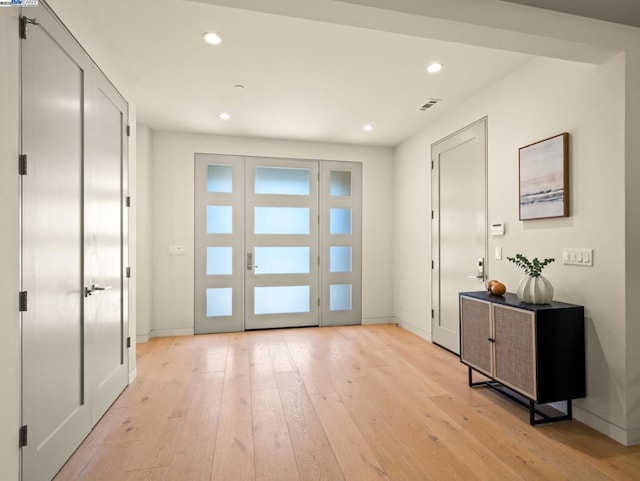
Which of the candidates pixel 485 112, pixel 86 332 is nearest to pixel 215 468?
pixel 86 332

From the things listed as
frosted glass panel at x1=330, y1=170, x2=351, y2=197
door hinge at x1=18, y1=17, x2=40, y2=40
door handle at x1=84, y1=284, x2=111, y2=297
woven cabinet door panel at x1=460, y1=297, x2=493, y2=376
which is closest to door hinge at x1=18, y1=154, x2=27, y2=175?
door hinge at x1=18, y1=17, x2=40, y2=40

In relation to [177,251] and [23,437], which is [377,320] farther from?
[23,437]

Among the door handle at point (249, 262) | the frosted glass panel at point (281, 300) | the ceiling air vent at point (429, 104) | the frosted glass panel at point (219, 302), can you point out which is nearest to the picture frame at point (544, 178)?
the ceiling air vent at point (429, 104)

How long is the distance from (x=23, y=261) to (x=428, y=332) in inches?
164

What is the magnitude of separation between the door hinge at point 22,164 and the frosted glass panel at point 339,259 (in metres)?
4.04

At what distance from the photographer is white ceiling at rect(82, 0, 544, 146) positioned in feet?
7.76

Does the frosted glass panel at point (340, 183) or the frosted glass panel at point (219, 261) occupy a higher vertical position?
the frosted glass panel at point (340, 183)

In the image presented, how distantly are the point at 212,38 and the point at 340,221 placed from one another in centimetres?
326

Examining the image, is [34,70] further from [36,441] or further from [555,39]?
[555,39]

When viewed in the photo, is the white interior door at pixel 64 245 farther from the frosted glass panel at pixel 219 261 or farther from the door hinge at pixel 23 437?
the frosted glass panel at pixel 219 261

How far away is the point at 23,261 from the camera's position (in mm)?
1573

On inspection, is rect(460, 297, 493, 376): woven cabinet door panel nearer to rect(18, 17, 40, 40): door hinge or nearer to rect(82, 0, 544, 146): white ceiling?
rect(82, 0, 544, 146): white ceiling

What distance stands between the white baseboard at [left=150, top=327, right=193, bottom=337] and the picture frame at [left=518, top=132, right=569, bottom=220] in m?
4.28

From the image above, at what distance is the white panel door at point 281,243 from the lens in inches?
196
